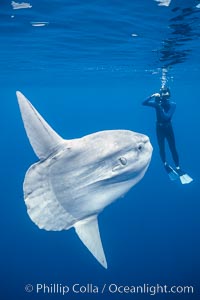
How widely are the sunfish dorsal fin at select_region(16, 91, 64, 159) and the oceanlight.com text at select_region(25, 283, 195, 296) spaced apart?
11.7m

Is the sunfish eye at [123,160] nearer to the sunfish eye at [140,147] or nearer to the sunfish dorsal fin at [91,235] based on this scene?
the sunfish eye at [140,147]

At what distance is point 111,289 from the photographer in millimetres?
13906

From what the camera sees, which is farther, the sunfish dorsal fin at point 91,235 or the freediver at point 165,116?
the freediver at point 165,116

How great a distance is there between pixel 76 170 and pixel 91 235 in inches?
39.9

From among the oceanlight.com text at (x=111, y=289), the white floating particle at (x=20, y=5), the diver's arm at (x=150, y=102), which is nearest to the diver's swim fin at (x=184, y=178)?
the diver's arm at (x=150, y=102)

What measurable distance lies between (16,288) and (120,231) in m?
7.27

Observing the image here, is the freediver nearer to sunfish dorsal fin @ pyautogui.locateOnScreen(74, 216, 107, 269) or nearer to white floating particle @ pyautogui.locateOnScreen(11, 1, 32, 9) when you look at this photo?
white floating particle @ pyautogui.locateOnScreen(11, 1, 32, 9)

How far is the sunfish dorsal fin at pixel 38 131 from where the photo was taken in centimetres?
355

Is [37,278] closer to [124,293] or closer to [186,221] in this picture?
[124,293]

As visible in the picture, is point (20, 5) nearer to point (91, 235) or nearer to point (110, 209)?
point (91, 235)

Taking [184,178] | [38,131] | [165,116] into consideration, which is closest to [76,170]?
[38,131]

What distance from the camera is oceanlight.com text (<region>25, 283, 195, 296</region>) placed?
1353 centimetres

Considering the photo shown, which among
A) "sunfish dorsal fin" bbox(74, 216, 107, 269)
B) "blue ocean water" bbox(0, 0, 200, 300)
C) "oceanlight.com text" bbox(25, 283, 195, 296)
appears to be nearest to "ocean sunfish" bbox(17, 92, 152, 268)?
"sunfish dorsal fin" bbox(74, 216, 107, 269)

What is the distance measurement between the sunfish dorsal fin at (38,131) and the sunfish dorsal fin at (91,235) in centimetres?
100
